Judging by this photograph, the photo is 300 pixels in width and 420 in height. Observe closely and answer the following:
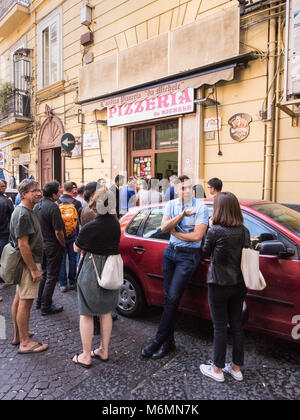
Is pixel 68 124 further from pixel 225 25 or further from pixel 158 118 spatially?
pixel 225 25

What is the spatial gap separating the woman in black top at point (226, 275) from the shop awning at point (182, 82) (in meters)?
4.48

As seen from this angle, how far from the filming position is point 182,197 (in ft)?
10.4

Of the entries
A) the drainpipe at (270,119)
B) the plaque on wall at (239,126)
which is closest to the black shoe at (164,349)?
the drainpipe at (270,119)

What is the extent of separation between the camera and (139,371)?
2873mm

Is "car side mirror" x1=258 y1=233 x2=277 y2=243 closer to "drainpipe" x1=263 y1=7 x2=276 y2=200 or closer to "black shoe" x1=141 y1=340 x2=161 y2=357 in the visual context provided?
"black shoe" x1=141 y1=340 x2=161 y2=357

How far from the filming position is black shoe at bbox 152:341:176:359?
10.1ft

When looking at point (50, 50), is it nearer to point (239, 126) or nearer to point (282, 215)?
point (239, 126)

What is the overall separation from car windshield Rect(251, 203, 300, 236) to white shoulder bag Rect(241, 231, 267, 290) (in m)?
0.73

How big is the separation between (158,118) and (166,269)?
5617 mm

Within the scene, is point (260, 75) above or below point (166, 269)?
above

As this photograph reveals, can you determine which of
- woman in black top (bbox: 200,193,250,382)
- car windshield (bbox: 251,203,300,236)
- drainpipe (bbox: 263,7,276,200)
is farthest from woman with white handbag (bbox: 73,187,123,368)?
drainpipe (bbox: 263,7,276,200)

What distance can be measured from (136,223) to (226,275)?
178 centimetres

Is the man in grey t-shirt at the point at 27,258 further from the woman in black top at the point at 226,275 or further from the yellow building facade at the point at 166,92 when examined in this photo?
the yellow building facade at the point at 166,92

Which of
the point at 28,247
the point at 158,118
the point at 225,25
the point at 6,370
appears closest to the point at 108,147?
the point at 158,118
